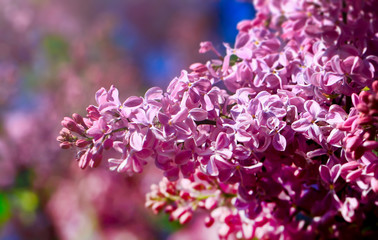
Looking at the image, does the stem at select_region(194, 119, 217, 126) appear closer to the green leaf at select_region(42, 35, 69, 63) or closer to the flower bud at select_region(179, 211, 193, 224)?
the flower bud at select_region(179, 211, 193, 224)

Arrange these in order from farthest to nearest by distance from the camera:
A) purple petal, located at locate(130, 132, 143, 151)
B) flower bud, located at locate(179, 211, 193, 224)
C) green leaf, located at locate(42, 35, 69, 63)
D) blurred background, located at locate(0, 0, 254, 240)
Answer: green leaf, located at locate(42, 35, 69, 63) → blurred background, located at locate(0, 0, 254, 240) → flower bud, located at locate(179, 211, 193, 224) → purple petal, located at locate(130, 132, 143, 151)

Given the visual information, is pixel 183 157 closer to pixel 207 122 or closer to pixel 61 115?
pixel 207 122

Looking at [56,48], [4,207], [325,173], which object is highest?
[56,48]

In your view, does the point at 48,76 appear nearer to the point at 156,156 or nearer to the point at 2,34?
the point at 2,34

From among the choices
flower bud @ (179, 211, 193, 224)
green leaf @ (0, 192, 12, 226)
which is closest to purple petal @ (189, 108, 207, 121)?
flower bud @ (179, 211, 193, 224)

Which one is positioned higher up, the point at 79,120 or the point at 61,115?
the point at 61,115

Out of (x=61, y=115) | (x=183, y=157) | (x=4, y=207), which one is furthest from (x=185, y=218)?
(x=4, y=207)

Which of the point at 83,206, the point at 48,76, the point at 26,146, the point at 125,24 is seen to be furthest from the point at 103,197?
the point at 125,24

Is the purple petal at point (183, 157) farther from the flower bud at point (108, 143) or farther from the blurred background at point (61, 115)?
the blurred background at point (61, 115)
